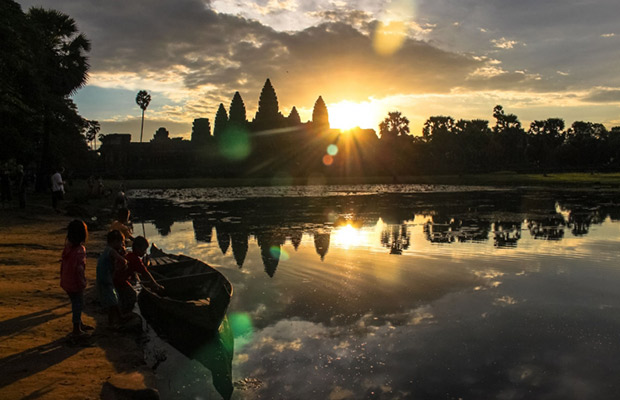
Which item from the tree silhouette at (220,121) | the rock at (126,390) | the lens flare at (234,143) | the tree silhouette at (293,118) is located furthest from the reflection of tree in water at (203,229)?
the tree silhouette at (220,121)

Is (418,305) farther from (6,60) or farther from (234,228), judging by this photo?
(6,60)

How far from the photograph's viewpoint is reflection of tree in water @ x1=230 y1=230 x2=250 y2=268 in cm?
1289

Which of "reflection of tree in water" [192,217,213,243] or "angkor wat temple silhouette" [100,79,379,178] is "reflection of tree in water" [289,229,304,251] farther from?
"angkor wat temple silhouette" [100,79,379,178]

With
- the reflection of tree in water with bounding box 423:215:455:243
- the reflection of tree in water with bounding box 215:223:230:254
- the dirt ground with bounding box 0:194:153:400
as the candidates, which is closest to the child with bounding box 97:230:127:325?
the dirt ground with bounding box 0:194:153:400

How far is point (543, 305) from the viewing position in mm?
8469

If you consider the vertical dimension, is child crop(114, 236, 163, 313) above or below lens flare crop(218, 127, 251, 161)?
below

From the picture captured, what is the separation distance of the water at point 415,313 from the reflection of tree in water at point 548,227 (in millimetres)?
237

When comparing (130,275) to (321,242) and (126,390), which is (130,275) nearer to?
(126,390)

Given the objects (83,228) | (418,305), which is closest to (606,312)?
(418,305)

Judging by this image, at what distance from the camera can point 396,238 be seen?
15.9 meters

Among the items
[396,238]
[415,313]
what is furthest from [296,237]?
[415,313]

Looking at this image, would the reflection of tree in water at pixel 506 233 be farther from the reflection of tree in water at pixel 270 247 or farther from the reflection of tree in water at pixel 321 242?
the reflection of tree in water at pixel 270 247

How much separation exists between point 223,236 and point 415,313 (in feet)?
33.7

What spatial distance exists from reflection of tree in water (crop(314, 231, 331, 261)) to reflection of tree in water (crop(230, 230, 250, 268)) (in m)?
2.35
